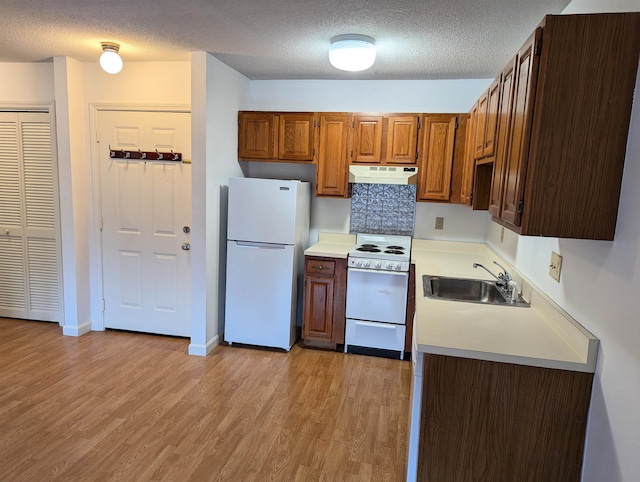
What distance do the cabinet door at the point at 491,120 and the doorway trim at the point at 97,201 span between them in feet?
7.86

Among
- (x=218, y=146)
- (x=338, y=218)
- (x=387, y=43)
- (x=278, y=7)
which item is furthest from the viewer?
(x=338, y=218)

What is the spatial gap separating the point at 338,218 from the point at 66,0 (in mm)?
2627

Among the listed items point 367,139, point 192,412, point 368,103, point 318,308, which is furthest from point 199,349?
point 368,103

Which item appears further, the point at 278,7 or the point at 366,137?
the point at 366,137

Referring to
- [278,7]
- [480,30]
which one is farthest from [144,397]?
[480,30]

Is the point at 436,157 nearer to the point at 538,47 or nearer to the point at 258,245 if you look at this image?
the point at 258,245

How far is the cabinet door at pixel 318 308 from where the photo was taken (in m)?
3.59

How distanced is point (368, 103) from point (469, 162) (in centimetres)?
124

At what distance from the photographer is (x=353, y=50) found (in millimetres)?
2619

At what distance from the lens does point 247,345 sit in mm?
3707

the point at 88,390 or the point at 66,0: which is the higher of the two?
the point at 66,0

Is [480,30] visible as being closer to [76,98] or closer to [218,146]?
[218,146]

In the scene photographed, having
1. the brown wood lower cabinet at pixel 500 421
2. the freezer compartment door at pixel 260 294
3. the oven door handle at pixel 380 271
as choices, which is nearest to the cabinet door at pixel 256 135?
the freezer compartment door at pixel 260 294

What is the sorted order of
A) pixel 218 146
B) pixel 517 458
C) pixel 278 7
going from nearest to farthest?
pixel 517 458 → pixel 278 7 → pixel 218 146
